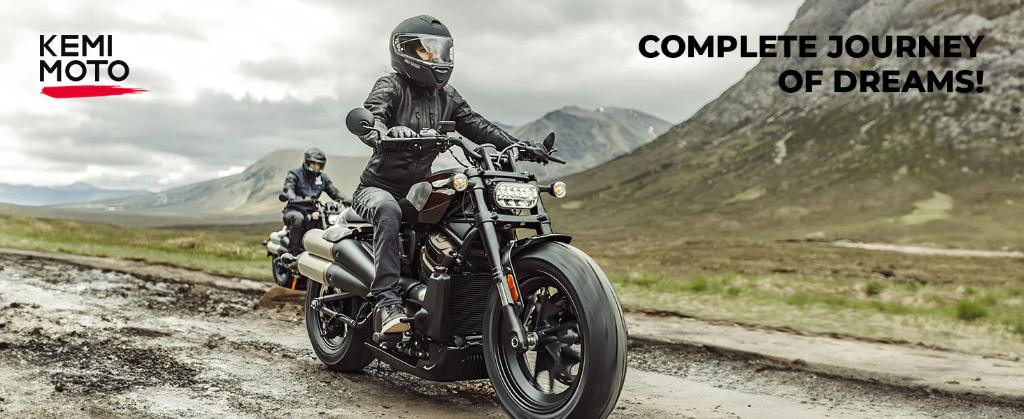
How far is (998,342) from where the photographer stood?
1233 cm

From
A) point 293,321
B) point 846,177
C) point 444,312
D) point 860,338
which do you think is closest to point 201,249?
point 293,321

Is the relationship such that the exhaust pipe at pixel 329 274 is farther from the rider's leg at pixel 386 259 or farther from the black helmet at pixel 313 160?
the black helmet at pixel 313 160

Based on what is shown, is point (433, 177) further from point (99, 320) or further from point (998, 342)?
point (998, 342)

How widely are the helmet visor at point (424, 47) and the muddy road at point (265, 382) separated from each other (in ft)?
8.90

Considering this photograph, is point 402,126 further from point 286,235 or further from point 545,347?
point 286,235

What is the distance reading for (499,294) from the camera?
17.6 ft

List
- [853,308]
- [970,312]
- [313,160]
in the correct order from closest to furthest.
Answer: [970,312]
[313,160]
[853,308]

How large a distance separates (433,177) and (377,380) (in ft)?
6.77

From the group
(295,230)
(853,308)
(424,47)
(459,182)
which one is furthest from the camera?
(853,308)

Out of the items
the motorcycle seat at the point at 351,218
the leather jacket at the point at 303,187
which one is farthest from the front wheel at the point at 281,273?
the motorcycle seat at the point at 351,218

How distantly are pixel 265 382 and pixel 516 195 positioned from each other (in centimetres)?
268

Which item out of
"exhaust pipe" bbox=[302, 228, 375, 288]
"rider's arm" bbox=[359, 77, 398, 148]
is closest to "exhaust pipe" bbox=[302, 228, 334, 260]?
"exhaust pipe" bbox=[302, 228, 375, 288]

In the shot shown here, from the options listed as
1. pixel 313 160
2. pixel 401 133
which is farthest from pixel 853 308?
pixel 401 133

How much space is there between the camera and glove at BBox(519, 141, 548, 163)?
19.8 ft
